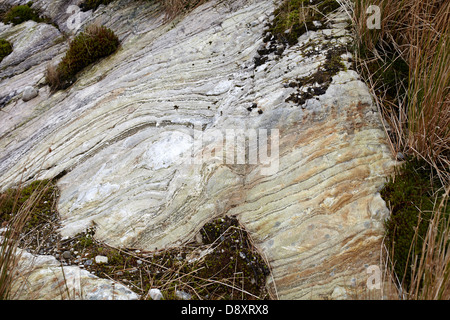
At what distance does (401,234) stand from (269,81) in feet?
6.61

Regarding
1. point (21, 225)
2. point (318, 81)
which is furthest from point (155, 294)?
point (318, 81)

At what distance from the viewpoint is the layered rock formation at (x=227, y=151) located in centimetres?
292

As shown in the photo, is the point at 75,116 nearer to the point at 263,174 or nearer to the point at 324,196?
the point at 263,174

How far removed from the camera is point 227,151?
340cm

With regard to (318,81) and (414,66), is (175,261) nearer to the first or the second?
(318,81)

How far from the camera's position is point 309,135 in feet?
10.7

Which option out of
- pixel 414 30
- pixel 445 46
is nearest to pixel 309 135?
pixel 445 46

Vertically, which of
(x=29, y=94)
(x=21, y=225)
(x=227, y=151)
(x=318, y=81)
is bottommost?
(x=227, y=151)

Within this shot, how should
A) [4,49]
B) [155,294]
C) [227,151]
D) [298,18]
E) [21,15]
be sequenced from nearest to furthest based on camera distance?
1. [155,294]
2. [227,151]
3. [298,18]
4. [4,49]
5. [21,15]

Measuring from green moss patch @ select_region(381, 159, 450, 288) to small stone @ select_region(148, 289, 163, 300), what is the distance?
6.11 feet

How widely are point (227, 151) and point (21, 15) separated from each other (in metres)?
6.30

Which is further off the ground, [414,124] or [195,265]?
[414,124]

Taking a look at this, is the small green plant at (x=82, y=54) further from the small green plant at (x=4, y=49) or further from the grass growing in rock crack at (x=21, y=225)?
the grass growing in rock crack at (x=21, y=225)

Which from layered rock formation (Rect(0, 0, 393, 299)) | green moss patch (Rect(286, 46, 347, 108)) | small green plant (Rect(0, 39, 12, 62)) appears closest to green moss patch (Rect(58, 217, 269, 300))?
layered rock formation (Rect(0, 0, 393, 299))
